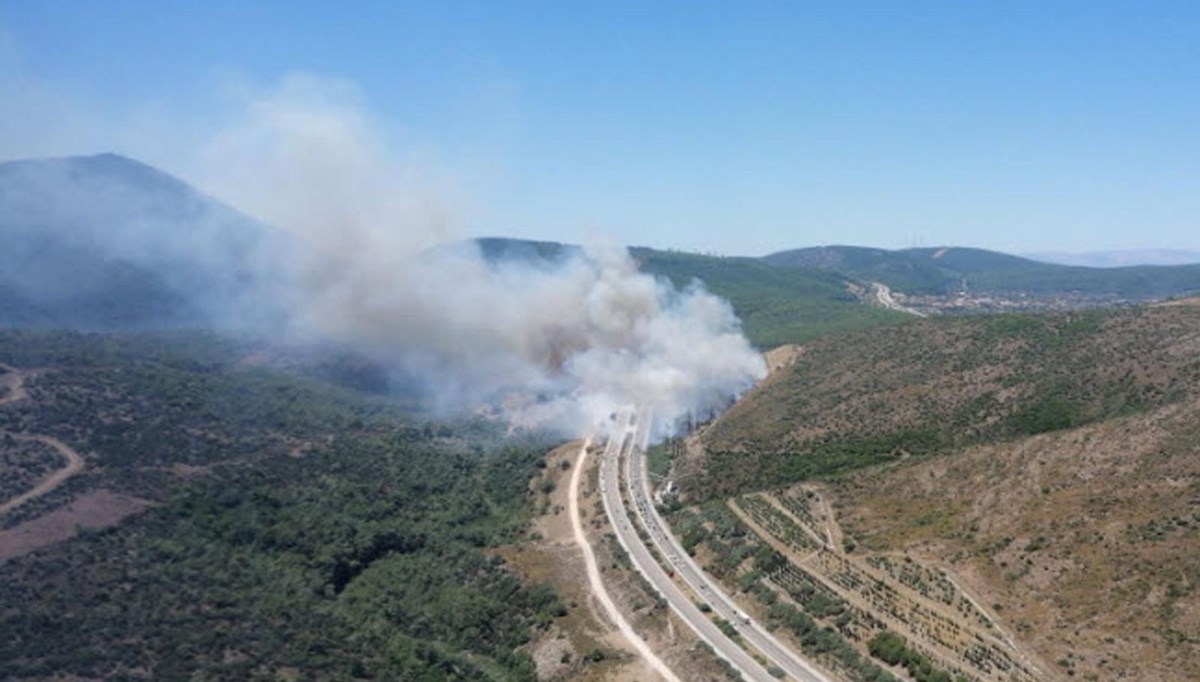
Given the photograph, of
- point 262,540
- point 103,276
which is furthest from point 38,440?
point 103,276

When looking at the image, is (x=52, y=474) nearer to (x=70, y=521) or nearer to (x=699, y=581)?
(x=70, y=521)

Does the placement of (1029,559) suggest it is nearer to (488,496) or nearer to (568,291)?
(488,496)

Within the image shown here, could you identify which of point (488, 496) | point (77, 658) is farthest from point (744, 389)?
point (77, 658)

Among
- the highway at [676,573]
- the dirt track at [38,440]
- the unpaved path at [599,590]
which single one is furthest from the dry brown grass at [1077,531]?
the dirt track at [38,440]

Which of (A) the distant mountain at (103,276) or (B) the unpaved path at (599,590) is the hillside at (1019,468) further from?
(A) the distant mountain at (103,276)

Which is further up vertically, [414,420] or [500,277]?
[500,277]

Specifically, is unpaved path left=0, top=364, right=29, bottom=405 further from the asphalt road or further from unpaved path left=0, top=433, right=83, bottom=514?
the asphalt road

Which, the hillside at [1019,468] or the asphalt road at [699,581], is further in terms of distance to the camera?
the asphalt road at [699,581]
